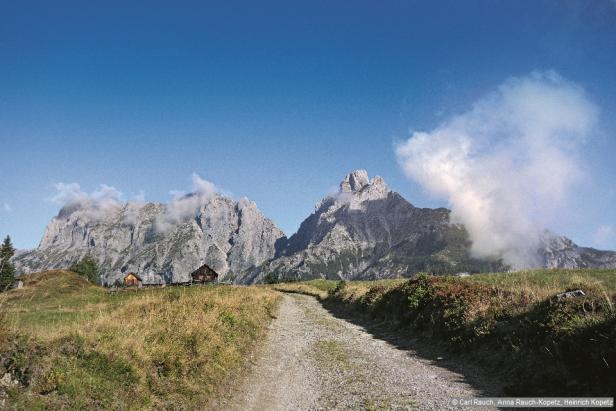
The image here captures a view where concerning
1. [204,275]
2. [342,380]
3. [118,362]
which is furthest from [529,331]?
[204,275]

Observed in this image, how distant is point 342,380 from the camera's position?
13.2 meters

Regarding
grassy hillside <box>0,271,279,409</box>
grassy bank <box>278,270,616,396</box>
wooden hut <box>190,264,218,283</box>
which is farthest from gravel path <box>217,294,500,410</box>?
wooden hut <box>190,264,218,283</box>

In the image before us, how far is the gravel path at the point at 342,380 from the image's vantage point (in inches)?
433

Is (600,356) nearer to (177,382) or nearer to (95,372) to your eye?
(177,382)

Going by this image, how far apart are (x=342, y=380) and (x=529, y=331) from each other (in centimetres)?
726

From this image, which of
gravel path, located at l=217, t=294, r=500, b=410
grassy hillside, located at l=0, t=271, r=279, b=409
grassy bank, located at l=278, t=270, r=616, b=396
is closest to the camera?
grassy hillside, located at l=0, t=271, r=279, b=409

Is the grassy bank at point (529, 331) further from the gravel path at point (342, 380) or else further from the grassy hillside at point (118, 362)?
the grassy hillside at point (118, 362)

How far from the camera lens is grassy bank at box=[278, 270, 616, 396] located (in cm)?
1061

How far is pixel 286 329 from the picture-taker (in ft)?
83.4

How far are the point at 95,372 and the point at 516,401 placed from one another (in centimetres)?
1121

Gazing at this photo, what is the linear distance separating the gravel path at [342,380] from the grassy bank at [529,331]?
2001 mm

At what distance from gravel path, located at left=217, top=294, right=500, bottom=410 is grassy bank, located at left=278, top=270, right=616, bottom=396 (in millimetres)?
2001

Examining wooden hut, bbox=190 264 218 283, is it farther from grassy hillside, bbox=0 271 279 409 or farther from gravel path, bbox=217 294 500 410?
grassy hillside, bbox=0 271 279 409

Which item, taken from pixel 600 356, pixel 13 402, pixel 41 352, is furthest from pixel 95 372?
pixel 600 356
